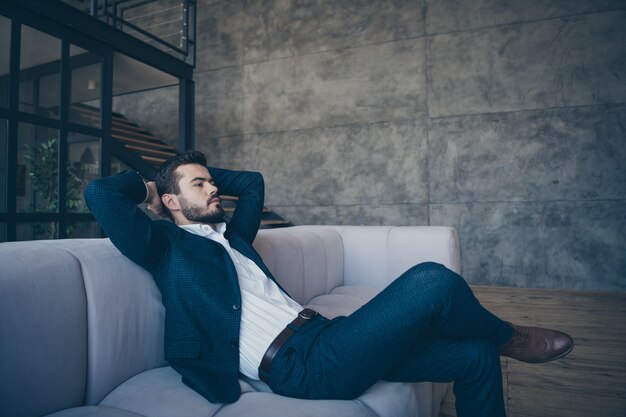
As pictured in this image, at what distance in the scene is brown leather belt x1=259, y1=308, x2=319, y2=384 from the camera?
117 cm

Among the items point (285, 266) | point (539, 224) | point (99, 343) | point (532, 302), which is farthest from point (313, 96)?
point (99, 343)

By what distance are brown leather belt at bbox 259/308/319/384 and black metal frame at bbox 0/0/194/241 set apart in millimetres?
2892

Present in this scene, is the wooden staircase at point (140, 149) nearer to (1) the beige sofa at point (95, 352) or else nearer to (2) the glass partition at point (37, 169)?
(2) the glass partition at point (37, 169)

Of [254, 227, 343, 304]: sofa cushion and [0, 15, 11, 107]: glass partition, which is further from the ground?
[0, 15, 11, 107]: glass partition

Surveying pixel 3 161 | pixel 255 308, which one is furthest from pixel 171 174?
pixel 3 161

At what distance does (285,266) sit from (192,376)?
3.05 feet

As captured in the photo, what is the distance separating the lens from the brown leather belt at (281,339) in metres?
1.17

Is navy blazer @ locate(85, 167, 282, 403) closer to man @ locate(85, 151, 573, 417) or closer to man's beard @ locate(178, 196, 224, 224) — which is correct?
man @ locate(85, 151, 573, 417)

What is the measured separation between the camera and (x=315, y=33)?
17.4ft

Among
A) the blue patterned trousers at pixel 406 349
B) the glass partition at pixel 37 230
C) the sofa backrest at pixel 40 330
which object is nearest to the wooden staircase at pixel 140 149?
the glass partition at pixel 37 230

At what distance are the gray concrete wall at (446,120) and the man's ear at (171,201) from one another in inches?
143

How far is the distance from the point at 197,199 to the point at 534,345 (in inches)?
50.2

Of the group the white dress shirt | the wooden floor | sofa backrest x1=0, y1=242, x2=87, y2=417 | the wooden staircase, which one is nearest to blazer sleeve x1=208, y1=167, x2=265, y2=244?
the white dress shirt

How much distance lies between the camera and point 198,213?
1.49 meters
